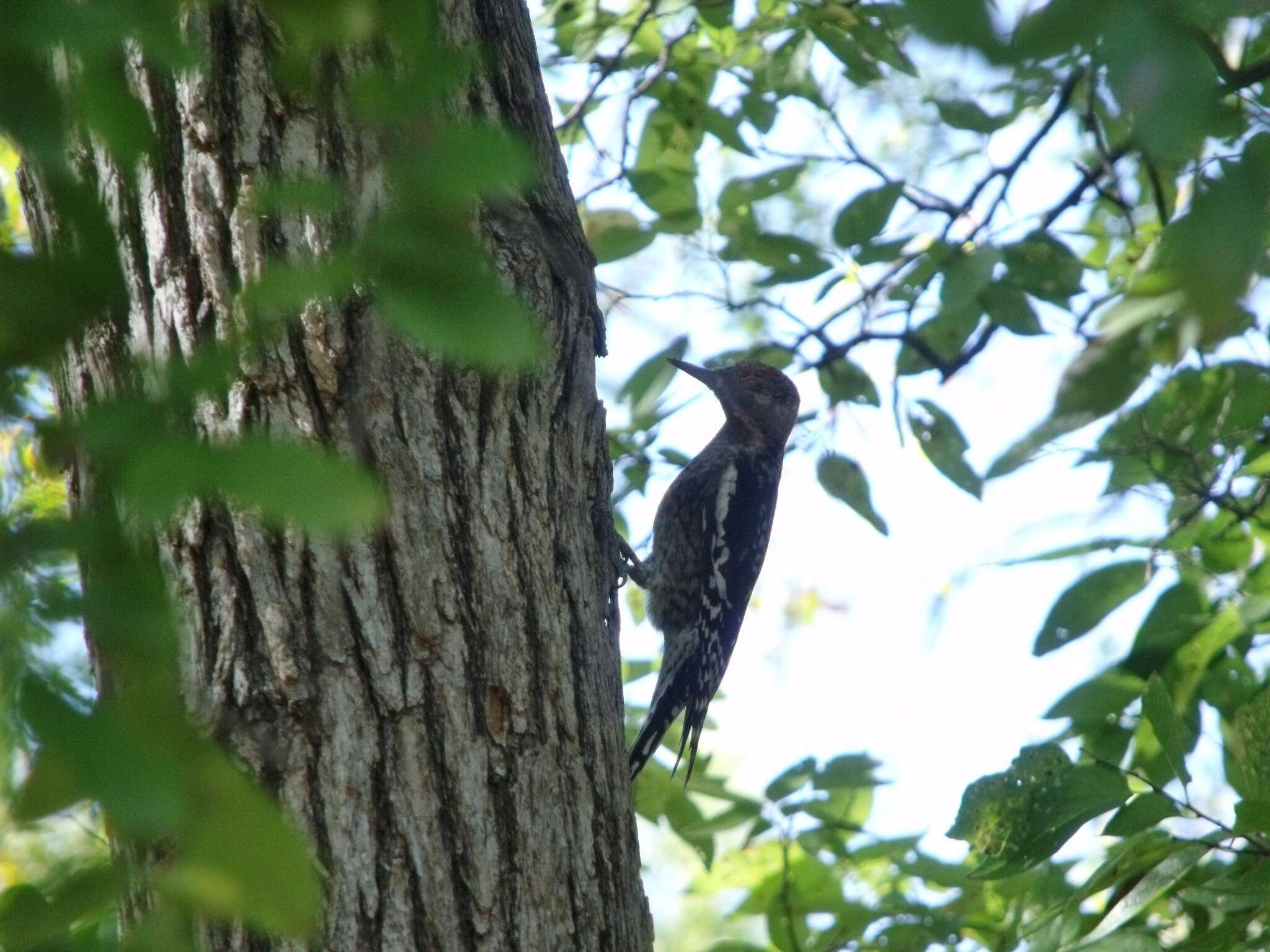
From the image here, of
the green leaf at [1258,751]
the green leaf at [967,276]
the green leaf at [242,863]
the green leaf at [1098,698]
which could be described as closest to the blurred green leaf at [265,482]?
the green leaf at [242,863]

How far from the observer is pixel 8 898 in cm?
122

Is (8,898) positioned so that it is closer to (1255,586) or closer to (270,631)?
(270,631)

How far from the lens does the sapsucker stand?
5766 millimetres

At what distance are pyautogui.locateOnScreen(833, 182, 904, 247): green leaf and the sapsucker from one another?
57.1 inches

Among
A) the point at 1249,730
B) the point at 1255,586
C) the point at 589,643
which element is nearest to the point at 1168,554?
the point at 1255,586


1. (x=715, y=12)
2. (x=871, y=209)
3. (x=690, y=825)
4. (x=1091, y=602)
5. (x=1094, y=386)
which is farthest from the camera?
(x=715, y=12)

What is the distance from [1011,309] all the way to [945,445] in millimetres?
515

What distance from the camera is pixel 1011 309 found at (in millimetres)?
3553

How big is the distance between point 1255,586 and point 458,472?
237 cm

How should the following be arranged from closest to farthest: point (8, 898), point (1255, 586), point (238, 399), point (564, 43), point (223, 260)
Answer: point (8, 898) < point (238, 399) < point (223, 260) < point (1255, 586) < point (564, 43)

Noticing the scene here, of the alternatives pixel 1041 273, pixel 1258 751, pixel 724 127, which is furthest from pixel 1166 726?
pixel 724 127

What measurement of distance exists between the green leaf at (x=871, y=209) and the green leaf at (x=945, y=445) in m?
0.57

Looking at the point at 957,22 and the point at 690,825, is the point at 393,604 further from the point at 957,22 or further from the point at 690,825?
the point at 690,825

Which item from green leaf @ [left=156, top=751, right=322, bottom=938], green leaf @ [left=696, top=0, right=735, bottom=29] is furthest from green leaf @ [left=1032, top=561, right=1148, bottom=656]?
green leaf @ [left=156, top=751, right=322, bottom=938]
